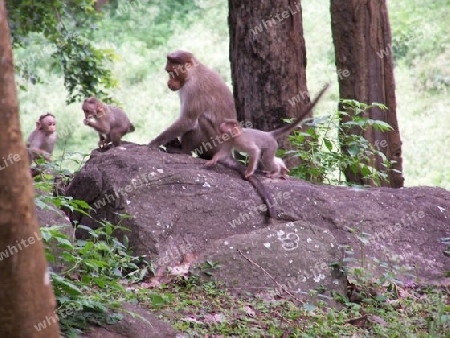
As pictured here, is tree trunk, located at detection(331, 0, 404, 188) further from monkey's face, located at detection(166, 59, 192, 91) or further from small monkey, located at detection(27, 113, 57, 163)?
small monkey, located at detection(27, 113, 57, 163)

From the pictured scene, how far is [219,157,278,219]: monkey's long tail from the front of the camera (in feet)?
24.4

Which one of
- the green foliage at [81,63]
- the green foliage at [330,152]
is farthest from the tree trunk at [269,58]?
the green foliage at [81,63]

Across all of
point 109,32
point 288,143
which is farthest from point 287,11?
point 109,32

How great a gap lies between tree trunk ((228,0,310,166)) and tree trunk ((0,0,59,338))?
20.6 feet

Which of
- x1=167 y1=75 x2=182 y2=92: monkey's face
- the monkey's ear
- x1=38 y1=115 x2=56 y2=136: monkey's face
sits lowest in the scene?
x1=38 y1=115 x2=56 y2=136: monkey's face

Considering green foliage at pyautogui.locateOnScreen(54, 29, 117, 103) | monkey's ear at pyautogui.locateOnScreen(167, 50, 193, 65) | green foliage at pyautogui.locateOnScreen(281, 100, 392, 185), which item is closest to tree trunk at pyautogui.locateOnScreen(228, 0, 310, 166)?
green foliage at pyautogui.locateOnScreen(281, 100, 392, 185)

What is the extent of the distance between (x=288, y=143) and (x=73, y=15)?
462cm

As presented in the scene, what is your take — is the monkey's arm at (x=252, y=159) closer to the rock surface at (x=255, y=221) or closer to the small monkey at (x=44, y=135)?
the rock surface at (x=255, y=221)

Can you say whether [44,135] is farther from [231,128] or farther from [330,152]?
[330,152]

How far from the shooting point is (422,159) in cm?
1589

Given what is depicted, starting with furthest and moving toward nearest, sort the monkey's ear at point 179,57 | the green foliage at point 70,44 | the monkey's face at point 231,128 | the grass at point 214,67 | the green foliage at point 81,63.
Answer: the grass at point 214,67, the green foliage at point 81,63, the green foliage at point 70,44, the monkey's ear at point 179,57, the monkey's face at point 231,128

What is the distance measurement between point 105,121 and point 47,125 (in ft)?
6.85

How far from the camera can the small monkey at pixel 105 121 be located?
8.45m

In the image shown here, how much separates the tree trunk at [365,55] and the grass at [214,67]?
4784 millimetres
